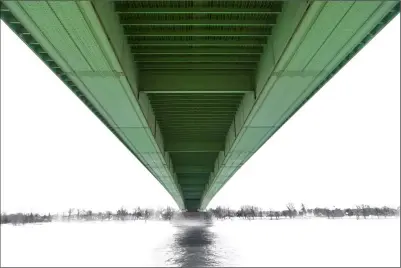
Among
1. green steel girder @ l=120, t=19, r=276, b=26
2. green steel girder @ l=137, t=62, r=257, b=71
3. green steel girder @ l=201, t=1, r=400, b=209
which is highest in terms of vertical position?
green steel girder @ l=120, t=19, r=276, b=26

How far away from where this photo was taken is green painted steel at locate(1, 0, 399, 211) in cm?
461

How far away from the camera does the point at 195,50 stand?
682 cm

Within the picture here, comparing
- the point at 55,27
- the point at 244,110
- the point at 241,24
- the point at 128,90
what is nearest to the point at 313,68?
the point at 241,24

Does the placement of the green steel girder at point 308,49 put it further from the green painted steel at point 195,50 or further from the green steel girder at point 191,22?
the green steel girder at point 191,22

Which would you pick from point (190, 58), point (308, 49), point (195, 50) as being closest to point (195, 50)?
point (195, 50)

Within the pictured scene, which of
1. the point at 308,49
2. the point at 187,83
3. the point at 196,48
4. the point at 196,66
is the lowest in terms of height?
the point at 308,49

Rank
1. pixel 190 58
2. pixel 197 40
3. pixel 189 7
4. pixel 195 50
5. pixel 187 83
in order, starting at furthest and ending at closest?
1. pixel 187 83
2. pixel 190 58
3. pixel 195 50
4. pixel 197 40
5. pixel 189 7

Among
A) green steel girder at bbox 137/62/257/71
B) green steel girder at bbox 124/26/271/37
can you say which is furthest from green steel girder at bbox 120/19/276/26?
green steel girder at bbox 137/62/257/71

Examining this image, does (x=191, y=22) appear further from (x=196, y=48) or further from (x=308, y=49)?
(x=308, y=49)

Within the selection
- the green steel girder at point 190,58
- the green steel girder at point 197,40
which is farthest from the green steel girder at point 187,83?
the green steel girder at point 197,40

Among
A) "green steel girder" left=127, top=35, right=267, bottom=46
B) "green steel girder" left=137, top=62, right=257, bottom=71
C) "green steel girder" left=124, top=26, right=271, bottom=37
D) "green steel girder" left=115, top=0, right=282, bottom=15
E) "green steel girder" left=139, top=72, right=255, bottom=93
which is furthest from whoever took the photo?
"green steel girder" left=139, top=72, right=255, bottom=93

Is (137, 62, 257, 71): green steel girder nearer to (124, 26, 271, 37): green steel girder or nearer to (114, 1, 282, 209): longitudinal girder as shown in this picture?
(114, 1, 282, 209): longitudinal girder

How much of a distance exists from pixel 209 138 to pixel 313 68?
8.48 meters

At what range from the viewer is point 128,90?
6801mm
